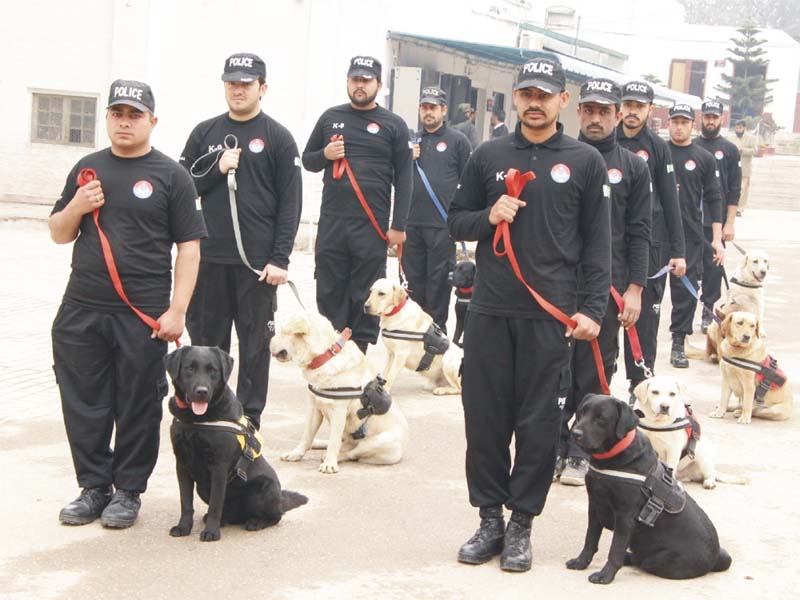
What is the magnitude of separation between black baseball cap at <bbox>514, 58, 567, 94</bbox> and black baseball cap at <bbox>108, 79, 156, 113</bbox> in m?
1.72

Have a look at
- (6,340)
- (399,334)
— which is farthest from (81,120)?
(399,334)

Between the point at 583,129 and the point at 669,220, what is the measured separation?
1453 mm

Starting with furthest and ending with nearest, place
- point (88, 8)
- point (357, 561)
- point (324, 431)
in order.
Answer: point (88, 8), point (324, 431), point (357, 561)

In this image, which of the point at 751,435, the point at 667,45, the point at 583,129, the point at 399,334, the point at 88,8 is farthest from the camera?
the point at 667,45

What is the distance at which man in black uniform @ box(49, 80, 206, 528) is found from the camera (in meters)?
5.62

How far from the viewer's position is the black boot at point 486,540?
5.42 metres

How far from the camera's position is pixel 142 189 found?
562cm

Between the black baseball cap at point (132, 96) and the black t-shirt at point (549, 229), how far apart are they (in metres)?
1.58

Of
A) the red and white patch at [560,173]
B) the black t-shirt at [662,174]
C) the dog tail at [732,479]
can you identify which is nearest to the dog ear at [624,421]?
the red and white patch at [560,173]

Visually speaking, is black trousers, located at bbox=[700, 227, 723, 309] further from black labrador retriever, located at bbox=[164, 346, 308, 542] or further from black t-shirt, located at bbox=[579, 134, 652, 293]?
black labrador retriever, located at bbox=[164, 346, 308, 542]

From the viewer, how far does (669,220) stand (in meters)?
8.00

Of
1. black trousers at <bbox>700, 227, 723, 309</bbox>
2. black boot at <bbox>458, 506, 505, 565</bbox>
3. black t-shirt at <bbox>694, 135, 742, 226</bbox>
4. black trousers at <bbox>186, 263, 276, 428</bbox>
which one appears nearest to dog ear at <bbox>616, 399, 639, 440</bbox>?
black boot at <bbox>458, 506, 505, 565</bbox>

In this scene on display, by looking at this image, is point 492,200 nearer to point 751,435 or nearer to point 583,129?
point 583,129

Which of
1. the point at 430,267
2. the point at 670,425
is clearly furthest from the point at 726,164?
the point at 670,425
